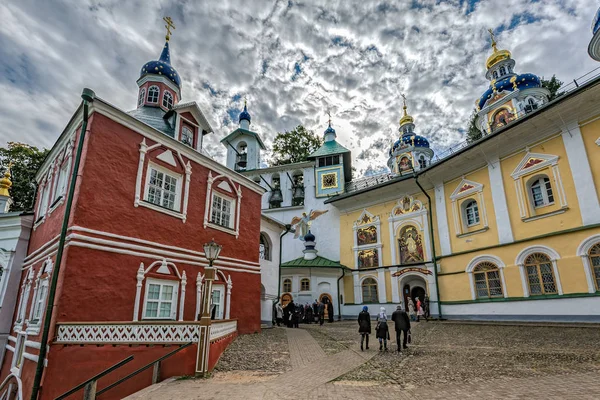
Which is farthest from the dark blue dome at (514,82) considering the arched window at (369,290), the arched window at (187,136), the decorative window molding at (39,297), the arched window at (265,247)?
the decorative window molding at (39,297)

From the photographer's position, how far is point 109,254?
400 inches

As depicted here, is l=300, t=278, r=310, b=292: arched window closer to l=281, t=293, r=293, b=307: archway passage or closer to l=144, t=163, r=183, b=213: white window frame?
l=281, t=293, r=293, b=307: archway passage

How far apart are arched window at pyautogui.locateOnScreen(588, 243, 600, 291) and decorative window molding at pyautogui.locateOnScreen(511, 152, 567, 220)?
7.11ft

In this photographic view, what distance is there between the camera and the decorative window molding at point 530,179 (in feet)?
50.3

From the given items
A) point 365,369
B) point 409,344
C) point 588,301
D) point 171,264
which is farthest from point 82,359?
point 588,301

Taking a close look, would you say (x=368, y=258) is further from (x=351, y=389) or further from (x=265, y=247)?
(x=351, y=389)

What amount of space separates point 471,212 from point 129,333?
61.8 ft

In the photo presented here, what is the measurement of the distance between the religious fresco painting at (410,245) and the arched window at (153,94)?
58.9 ft

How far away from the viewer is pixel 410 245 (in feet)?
74.9

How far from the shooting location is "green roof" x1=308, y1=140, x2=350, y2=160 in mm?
32959

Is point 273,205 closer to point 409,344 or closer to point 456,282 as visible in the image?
point 456,282

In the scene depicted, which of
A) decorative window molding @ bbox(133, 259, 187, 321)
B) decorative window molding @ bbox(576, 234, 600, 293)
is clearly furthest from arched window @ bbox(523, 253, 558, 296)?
decorative window molding @ bbox(133, 259, 187, 321)

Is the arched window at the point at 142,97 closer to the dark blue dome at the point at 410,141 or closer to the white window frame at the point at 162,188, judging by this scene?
the white window frame at the point at 162,188

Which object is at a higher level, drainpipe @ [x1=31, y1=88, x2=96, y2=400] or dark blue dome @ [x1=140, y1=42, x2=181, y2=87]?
dark blue dome @ [x1=140, y1=42, x2=181, y2=87]
